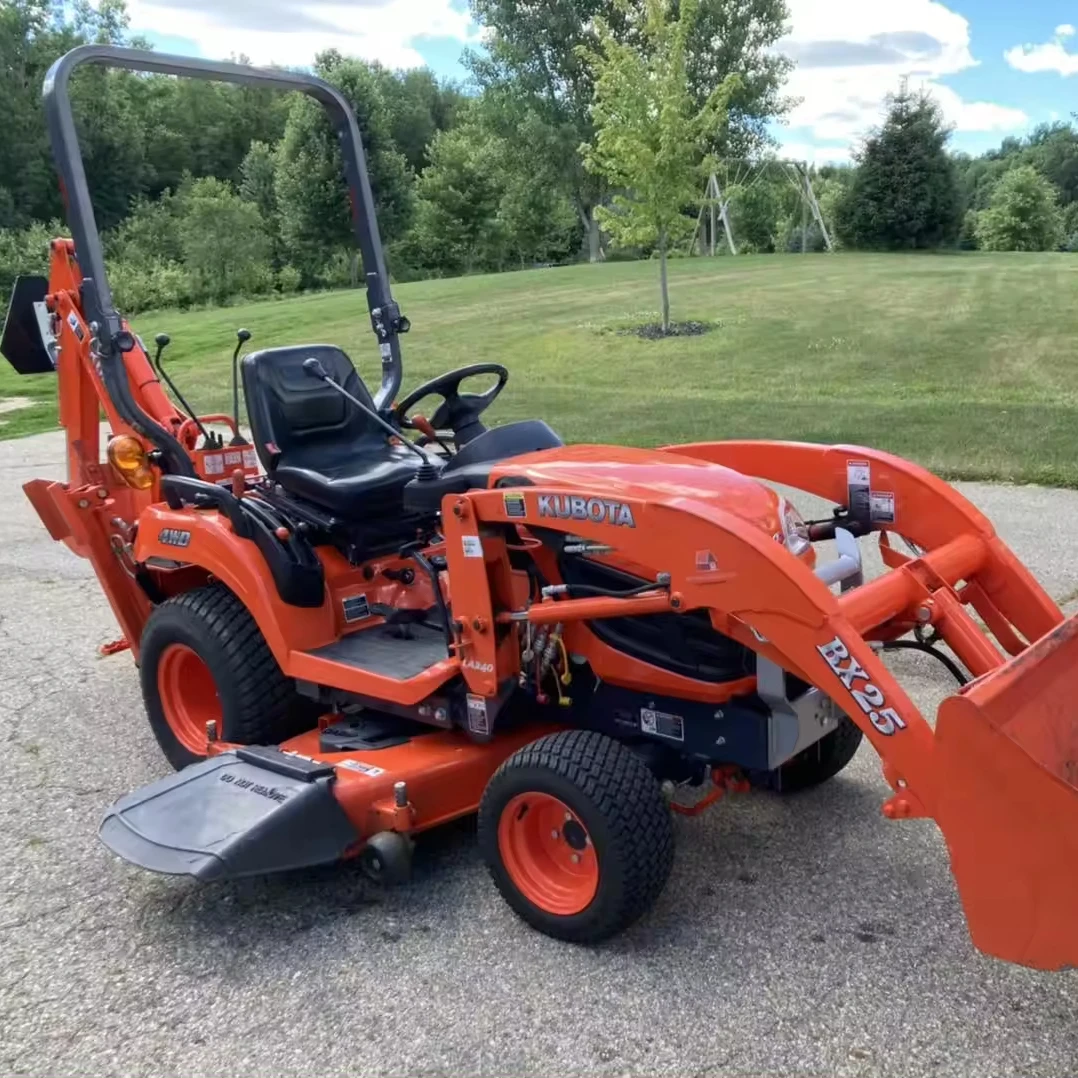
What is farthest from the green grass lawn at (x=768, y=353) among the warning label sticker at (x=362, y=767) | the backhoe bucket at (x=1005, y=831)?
the backhoe bucket at (x=1005, y=831)

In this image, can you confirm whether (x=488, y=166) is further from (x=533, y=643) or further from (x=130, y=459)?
(x=533, y=643)

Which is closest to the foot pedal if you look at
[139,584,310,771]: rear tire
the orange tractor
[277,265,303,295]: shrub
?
the orange tractor

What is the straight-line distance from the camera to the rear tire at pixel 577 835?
2.85 meters

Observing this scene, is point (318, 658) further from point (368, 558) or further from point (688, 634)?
point (688, 634)

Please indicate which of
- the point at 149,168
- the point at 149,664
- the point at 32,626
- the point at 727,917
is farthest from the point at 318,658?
the point at 149,168

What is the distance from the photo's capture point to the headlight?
312 centimetres

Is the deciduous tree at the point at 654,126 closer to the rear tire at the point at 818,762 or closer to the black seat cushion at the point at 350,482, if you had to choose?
the black seat cushion at the point at 350,482

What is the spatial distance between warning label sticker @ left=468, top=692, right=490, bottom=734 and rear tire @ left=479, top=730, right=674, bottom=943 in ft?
0.80

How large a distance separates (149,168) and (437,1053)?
52508 millimetres

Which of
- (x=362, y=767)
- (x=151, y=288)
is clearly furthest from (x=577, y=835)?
(x=151, y=288)

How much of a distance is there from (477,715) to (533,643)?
28 centimetres

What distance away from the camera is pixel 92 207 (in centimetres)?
394

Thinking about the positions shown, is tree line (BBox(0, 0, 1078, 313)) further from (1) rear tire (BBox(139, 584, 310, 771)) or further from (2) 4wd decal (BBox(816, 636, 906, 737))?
(2) 4wd decal (BBox(816, 636, 906, 737))

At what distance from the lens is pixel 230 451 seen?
4.44 meters
